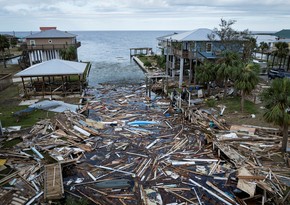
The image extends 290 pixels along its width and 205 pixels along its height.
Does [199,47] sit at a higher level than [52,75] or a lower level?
higher

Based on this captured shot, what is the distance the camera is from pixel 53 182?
12336 millimetres

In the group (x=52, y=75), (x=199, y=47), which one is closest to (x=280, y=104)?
(x=199, y=47)

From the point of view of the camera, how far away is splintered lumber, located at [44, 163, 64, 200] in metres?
11.7

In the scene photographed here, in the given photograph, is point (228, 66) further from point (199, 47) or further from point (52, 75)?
point (52, 75)

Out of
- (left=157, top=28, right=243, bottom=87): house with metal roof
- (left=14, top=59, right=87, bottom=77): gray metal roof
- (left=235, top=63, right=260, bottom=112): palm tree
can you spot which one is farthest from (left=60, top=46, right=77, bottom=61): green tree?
(left=235, top=63, right=260, bottom=112): palm tree

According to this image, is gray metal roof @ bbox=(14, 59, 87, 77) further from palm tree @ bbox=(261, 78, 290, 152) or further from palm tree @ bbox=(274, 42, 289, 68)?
palm tree @ bbox=(274, 42, 289, 68)

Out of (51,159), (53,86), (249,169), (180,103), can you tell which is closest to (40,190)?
(51,159)

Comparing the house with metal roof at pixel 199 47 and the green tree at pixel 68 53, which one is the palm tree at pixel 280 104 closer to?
the house with metal roof at pixel 199 47

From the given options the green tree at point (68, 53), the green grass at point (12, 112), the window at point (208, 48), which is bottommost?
the green grass at point (12, 112)

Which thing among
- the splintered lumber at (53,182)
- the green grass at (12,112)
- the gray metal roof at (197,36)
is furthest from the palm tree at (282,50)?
the splintered lumber at (53,182)

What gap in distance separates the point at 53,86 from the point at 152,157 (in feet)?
71.7

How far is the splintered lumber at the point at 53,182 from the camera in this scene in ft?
38.5

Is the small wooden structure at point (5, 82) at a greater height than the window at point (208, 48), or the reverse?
the window at point (208, 48)

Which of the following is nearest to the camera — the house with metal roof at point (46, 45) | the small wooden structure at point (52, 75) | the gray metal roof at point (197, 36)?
the small wooden structure at point (52, 75)
